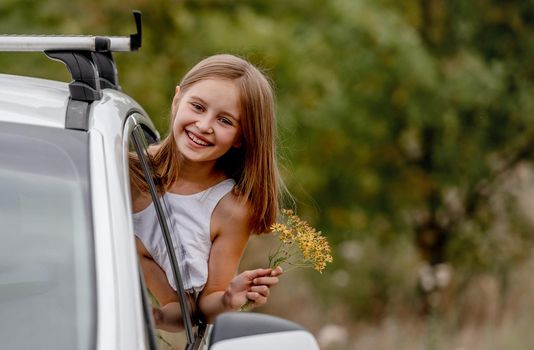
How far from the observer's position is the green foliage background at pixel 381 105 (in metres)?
9.71

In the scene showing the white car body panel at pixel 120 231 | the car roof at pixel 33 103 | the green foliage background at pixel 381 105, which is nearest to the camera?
the white car body panel at pixel 120 231

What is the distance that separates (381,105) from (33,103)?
7998 millimetres

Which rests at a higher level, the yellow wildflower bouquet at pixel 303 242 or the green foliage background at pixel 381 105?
the green foliage background at pixel 381 105

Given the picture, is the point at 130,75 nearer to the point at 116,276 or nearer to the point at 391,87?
the point at 391,87

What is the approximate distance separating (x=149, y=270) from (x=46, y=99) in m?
0.48

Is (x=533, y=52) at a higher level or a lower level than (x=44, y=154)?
higher

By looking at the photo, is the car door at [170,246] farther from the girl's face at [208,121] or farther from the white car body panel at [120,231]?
the white car body panel at [120,231]

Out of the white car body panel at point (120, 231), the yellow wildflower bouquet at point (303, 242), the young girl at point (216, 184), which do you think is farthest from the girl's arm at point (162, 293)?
the white car body panel at point (120, 231)

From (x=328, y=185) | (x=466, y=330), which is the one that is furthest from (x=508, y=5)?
(x=466, y=330)

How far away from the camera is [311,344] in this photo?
2.50 metres

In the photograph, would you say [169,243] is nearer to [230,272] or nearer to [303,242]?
[230,272]

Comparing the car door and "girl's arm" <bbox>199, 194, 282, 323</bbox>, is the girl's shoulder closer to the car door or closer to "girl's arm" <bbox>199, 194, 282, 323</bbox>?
"girl's arm" <bbox>199, 194, 282, 323</bbox>

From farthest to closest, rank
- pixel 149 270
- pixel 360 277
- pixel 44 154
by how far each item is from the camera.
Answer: pixel 360 277
pixel 149 270
pixel 44 154

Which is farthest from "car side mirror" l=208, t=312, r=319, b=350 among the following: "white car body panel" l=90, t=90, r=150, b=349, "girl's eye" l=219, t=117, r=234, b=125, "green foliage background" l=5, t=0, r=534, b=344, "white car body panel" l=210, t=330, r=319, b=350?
"green foliage background" l=5, t=0, r=534, b=344
